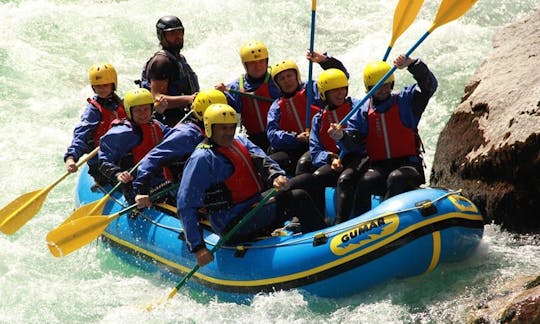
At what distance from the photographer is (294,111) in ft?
24.3

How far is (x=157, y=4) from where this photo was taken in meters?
14.0

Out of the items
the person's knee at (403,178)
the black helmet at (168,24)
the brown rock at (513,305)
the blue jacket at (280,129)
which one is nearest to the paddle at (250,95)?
the blue jacket at (280,129)

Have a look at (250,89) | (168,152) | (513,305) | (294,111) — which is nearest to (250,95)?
(250,89)

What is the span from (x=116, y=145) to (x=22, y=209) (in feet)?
3.44

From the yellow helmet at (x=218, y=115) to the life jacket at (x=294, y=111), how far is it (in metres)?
1.28

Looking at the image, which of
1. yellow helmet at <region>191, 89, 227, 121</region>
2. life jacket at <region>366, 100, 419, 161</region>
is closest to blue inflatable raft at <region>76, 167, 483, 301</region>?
life jacket at <region>366, 100, 419, 161</region>

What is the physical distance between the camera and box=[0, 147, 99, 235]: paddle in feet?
24.7

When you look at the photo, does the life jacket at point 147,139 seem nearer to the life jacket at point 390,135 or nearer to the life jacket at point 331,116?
the life jacket at point 331,116

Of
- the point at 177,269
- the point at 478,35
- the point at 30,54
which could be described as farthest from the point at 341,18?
the point at 177,269

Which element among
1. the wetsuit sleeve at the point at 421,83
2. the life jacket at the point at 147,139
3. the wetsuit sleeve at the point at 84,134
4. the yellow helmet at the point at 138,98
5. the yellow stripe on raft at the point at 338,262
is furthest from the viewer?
the wetsuit sleeve at the point at 84,134

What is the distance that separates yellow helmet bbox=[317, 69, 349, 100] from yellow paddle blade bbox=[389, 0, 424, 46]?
1.66ft

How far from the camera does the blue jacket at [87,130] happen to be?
7.65m

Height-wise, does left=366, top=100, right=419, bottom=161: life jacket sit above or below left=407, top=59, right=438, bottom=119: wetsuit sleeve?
below

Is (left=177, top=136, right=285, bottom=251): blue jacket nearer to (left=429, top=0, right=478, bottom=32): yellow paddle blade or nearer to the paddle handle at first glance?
the paddle handle
